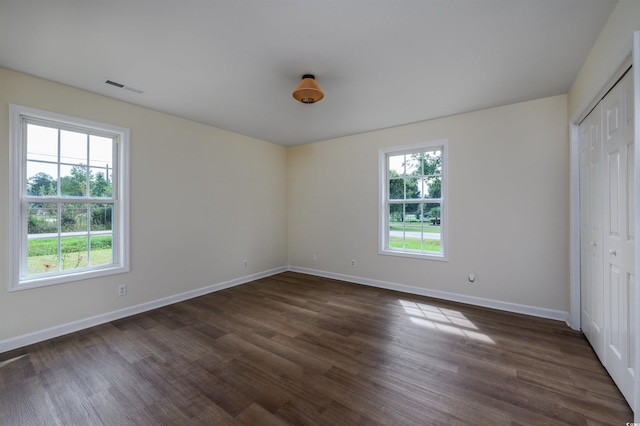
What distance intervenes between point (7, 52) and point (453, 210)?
5021 millimetres

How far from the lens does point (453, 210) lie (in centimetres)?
375

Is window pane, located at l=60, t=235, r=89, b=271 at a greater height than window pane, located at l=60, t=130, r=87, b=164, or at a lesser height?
lesser

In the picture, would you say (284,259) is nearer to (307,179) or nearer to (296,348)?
(307,179)

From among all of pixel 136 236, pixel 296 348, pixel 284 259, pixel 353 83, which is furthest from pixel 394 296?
pixel 136 236

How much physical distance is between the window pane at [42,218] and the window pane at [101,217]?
0.32m

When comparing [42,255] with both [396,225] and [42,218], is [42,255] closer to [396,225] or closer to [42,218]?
[42,218]

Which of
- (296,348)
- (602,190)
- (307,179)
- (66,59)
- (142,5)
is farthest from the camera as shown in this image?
(307,179)

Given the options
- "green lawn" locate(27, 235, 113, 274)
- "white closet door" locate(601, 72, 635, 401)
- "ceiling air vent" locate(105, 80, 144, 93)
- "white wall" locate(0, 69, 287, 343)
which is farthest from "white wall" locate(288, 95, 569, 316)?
"green lawn" locate(27, 235, 113, 274)

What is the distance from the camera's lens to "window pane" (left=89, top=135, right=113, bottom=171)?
309 cm

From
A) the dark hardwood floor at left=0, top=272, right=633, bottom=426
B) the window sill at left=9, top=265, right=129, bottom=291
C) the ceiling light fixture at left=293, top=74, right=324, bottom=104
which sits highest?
the ceiling light fixture at left=293, top=74, right=324, bottom=104

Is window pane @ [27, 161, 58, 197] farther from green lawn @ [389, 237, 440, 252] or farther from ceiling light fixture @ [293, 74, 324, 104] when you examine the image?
green lawn @ [389, 237, 440, 252]

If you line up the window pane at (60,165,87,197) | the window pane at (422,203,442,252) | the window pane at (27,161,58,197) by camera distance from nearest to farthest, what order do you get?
the window pane at (27,161,58,197) → the window pane at (60,165,87,197) → the window pane at (422,203,442,252)

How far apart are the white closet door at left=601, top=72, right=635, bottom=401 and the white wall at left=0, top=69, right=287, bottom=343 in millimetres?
4519

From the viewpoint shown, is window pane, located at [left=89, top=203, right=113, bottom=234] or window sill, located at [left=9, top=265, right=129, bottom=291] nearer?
window sill, located at [left=9, top=265, right=129, bottom=291]
